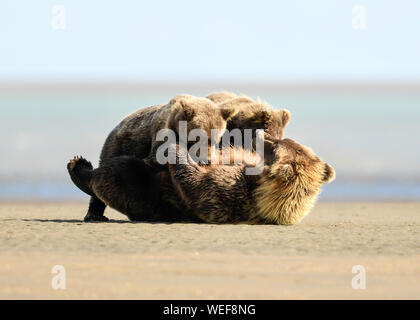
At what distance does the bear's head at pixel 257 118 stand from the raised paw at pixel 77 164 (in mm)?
1675

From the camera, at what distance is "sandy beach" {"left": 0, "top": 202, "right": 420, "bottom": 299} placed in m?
6.86

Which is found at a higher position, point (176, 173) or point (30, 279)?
point (176, 173)

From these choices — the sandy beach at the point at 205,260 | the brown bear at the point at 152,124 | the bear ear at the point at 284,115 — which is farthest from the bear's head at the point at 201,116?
the sandy beach at the point at 205,260

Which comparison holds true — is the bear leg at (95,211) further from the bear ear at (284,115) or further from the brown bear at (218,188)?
the bear ear at (284,115)

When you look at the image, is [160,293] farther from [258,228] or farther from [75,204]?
[75,204]

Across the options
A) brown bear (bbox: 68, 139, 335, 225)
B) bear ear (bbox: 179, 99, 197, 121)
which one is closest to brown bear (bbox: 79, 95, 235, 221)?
bear ear (bbox: 179, 99, 197, 121)

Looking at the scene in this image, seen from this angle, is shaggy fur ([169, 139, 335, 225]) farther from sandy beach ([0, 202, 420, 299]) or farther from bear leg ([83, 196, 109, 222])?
bear leg ([83, 196, 109, 222])

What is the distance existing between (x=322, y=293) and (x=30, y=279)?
223 cm

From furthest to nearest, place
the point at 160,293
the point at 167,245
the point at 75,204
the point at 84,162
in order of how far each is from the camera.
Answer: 1. the point at 75,204
2. the point at 84,162
3. the point at 167,245
4. the point at 160,293

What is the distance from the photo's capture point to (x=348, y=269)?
775 centimetres

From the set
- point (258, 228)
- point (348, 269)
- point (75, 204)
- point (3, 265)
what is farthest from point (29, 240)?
point (75, 204)

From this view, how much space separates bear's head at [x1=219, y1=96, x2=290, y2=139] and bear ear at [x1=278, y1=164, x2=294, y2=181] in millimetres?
615

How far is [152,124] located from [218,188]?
3.70ft

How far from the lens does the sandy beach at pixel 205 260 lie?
6859mm
